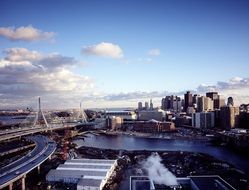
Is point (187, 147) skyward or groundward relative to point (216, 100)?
groundward

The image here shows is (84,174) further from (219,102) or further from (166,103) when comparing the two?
(166,103)

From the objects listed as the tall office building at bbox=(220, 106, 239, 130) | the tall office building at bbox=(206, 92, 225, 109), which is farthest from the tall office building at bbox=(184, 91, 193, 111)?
the tall office building at bbox=(220, 106, 239, 130)

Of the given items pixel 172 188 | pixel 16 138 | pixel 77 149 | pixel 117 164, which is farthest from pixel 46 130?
pixel 172 188

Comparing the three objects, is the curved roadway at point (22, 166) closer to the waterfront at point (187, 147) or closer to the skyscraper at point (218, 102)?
the waterfront at point (187, 147)

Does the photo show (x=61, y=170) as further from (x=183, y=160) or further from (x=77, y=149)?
(x=77, y=149)

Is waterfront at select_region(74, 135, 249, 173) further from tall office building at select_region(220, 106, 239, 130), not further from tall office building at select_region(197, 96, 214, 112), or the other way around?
tall office building at select_region(197, 96, 214, 112)

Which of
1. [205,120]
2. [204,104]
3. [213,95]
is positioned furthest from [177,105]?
[205,120]
